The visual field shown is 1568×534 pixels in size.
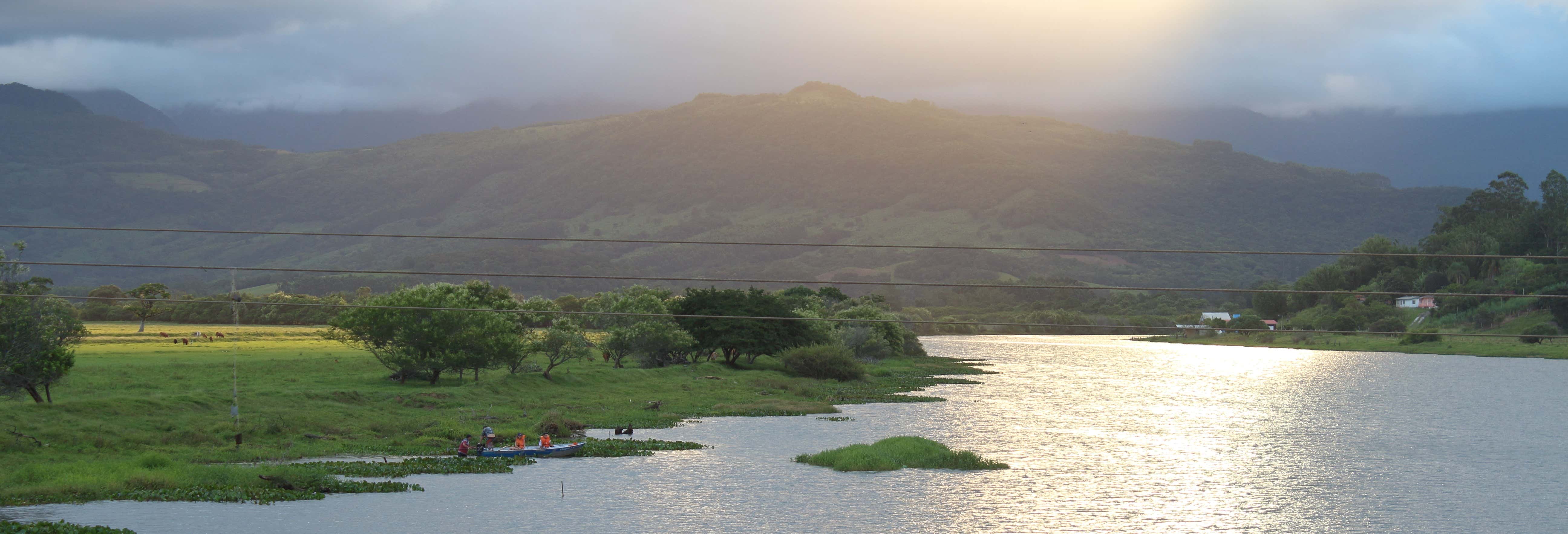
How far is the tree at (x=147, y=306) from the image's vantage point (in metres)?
136

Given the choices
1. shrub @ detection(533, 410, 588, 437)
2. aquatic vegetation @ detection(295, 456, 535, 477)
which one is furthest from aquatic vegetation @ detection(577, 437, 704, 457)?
aquatic vegetation @ detection(295, 456, 535, 477)

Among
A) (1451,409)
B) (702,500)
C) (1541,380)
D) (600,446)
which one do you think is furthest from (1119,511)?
(1541,380)

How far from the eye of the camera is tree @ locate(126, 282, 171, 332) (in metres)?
136

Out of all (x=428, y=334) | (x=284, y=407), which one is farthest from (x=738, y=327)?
(x=284, y=407)

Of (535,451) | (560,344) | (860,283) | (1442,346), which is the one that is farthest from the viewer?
(1442,346)

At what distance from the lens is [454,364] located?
8069 centimetres

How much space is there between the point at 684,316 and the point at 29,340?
1380 inches

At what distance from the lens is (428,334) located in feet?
260

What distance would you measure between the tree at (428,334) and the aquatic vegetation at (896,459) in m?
31.5

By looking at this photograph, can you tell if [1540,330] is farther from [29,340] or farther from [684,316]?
[29,340]

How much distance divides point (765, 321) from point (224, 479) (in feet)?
251

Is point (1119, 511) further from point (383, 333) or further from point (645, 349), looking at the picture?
point (645, 349)

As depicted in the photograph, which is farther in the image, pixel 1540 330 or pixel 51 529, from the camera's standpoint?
pixel 1540 330

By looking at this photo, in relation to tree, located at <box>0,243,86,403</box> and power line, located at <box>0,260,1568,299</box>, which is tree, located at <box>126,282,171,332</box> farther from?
power line, located at <box>0,260,1568,299</box>
